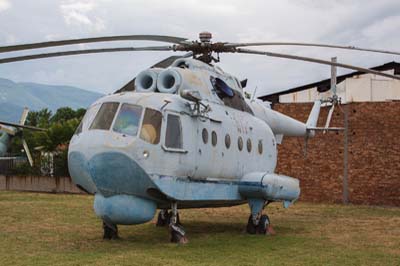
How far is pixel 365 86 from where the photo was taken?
86.6 ft

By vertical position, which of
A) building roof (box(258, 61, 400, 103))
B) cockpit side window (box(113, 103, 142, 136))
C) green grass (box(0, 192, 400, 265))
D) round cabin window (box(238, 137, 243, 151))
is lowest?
green grass (box(0, 192, 400, 265))

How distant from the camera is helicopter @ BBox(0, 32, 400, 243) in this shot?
33.1 ft

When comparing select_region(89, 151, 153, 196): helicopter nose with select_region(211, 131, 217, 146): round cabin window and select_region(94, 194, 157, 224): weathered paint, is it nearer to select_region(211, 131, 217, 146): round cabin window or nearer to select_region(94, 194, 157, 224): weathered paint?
select_region(94, 194, 157, 224): weathered paint

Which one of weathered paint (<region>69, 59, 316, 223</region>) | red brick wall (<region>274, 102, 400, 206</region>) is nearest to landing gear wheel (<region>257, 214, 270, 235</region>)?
weathered paint (<region>69, 59, 316, 223</region>)

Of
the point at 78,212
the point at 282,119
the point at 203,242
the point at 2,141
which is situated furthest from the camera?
the point at 2,141

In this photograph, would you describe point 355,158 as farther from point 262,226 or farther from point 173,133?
point 173,133

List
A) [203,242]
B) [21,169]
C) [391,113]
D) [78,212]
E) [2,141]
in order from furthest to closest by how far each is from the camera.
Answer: [21,169] → [2,141] → [391,113] → [78,212] → [203,242]

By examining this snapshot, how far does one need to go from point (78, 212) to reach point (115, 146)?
8.32m

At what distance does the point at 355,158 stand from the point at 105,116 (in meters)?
15.0

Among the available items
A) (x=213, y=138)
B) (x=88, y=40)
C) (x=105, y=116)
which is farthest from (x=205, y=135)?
(x=88, y=40)

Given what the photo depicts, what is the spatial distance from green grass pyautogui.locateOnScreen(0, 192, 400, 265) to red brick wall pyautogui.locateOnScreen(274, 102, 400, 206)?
418 cm

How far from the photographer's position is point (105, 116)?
10.4 metres

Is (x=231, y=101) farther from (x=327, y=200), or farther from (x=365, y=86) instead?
(x=365, y=86)


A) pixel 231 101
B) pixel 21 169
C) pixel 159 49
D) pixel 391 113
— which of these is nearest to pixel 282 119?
pixel 231 101
